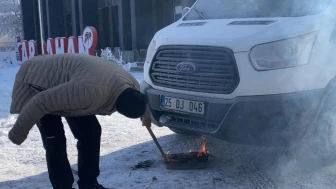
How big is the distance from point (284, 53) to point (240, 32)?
18.9 inches

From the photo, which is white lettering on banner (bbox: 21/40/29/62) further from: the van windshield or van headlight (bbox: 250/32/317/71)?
van headlight (bbox: 250/32/317/71)

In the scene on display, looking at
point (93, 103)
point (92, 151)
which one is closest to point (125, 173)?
point (92, 151)

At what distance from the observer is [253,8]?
15.4ft

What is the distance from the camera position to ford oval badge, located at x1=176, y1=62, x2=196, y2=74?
408 centimetres

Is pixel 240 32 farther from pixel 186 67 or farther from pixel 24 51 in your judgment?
pixel 24 51

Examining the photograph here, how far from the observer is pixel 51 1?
29.2m

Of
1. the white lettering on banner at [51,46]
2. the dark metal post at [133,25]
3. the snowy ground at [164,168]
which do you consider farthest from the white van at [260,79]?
the dark metal post at [133,25]

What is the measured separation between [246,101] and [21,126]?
1.81 metres

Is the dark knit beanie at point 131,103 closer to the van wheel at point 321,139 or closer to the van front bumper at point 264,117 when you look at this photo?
the van front bumper at point 264,117

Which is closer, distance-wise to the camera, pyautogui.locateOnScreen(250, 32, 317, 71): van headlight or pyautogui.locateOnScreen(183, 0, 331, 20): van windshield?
pyautogui.locateOnScreen(250, 32, 317, 71): van headlight

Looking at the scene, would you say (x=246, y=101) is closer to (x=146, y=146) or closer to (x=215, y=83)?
(x=215, y=83)

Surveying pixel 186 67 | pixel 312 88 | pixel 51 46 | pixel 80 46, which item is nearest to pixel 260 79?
pixel 312 88

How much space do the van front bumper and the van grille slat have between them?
160 mm

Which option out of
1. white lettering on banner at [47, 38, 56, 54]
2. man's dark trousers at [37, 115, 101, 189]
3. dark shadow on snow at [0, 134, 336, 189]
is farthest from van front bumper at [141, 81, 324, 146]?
white lettering on banner at [47, 38, 56, 54]
